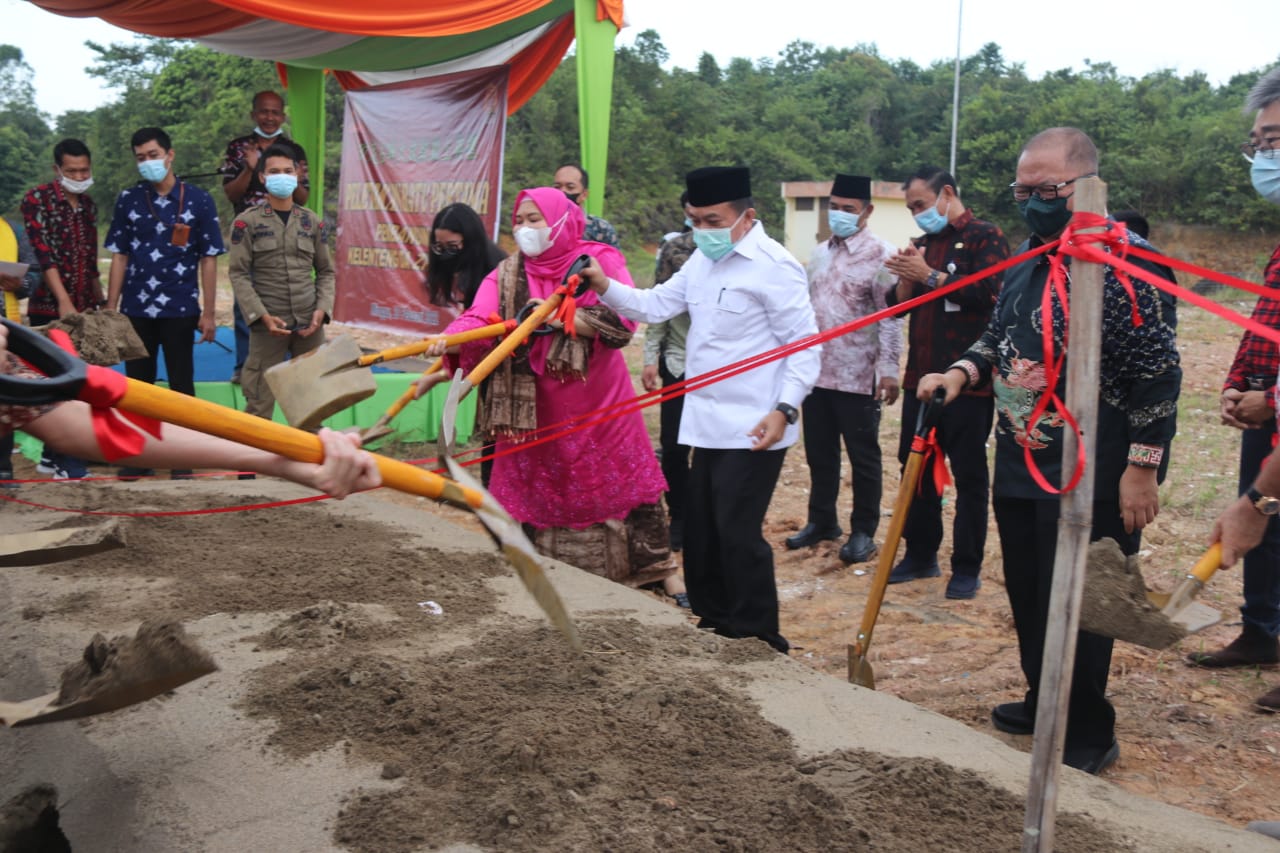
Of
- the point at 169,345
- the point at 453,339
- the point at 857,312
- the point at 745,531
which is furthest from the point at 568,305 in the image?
the point at 169,345

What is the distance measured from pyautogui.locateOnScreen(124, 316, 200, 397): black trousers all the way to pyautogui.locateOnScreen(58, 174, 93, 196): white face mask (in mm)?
788

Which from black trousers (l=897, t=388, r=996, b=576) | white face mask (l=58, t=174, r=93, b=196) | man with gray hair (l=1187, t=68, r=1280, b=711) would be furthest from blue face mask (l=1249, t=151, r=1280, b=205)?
white face mask (l=58, t=174, r=93, b=196)

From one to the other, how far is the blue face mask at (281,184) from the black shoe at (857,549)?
3.50 m

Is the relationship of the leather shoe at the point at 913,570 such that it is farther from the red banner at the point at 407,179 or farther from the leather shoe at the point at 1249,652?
the red banner at the point at 407,179

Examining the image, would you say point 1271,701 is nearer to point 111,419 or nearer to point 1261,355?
point 1261,355

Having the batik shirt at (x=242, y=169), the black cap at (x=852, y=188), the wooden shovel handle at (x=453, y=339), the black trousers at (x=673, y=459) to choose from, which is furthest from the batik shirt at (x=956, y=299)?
the batik shirt at (x=242, y=169)

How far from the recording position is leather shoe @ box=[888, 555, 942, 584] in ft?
16.5

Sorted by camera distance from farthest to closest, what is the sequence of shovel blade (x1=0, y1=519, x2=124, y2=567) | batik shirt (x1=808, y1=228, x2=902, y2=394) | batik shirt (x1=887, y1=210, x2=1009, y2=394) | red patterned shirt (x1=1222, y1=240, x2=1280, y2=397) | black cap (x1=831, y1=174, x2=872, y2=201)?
black cap (x1=831, y1=174, x2=872, y2=201) → batik shirt (x1=808, y1=228, x2=902, y2=394) → batik shirt (x1=887, y1=210, x2=1009, y2=394) → red patterned shirt (x1=1222, y1=240, x2=1280, y2=397) → shovel blade (x1=0, y1=519, x2=124, y2=567)

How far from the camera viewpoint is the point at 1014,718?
331 cm

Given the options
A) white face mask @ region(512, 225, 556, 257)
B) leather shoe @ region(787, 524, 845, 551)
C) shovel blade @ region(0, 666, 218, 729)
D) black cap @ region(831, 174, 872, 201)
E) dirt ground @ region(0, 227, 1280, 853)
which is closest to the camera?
dirt ground @ region(0, 227, 1280, 853)

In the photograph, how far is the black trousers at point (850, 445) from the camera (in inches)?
207

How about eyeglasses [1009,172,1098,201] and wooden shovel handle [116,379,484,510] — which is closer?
wooden shovel handle [116,379,484,510]

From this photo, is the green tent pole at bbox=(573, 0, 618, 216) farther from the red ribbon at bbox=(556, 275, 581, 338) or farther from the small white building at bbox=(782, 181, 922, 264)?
the small white building at bbox=(782, 181, 922, 264)

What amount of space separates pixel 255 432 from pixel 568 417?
229 cm
